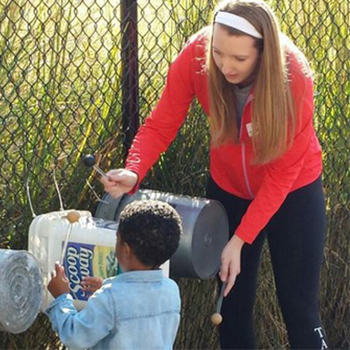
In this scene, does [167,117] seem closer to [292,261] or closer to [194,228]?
[194,228]

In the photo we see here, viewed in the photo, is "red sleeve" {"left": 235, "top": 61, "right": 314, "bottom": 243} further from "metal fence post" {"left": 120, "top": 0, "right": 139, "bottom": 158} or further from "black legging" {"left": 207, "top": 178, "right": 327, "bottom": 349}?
"metal fence post" {"left": 120, "top": 0, "right": 139, "bottom": 158}

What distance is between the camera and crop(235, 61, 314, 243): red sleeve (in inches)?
163

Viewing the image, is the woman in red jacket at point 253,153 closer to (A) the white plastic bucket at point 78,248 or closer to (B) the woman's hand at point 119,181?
(B) the woman's hand at point 119,181

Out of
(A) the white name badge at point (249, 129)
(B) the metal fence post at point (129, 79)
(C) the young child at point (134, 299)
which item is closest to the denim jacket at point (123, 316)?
(C) the young child at point (134, 299)

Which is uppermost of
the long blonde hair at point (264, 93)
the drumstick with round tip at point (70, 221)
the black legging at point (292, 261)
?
the long blonde hair at point (264, 93)

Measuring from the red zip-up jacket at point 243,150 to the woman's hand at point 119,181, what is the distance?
72 mm

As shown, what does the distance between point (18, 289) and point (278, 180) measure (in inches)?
42.1

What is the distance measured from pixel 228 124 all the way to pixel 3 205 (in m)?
1.19

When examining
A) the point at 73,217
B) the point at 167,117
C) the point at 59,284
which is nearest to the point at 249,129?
the point at 167,117

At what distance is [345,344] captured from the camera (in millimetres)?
5773

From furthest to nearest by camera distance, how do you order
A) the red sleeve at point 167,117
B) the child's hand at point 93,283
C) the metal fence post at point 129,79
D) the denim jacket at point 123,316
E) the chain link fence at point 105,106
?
the metal fence post at point 129,79
the chain link fence at point 105,106
the red sleeve at point 167,117
the child's hand at point 93,283
the denim jacket at point 123,316

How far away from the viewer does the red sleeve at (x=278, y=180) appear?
4.14 meters

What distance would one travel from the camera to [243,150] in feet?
14.0

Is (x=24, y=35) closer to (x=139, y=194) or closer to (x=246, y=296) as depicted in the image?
(x=139, y=194)
